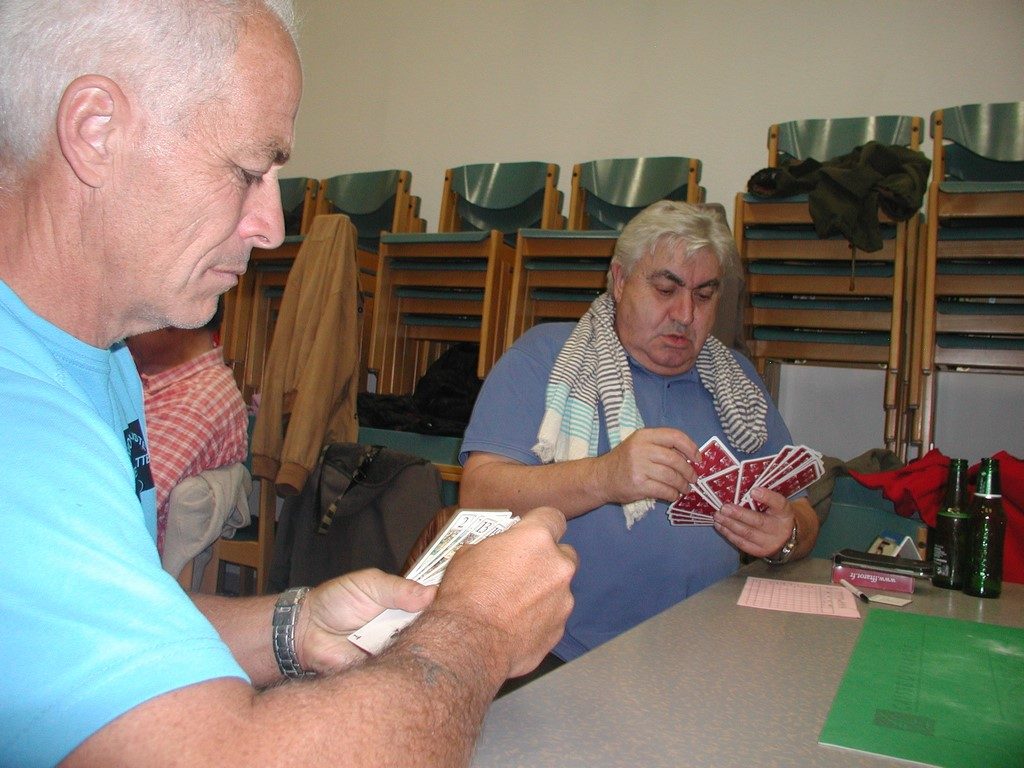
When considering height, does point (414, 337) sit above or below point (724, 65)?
below

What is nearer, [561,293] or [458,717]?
[458,717]

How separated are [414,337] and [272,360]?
1.10 meters

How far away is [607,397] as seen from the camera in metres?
1.91

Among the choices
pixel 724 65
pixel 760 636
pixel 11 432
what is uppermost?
pixel 724 65

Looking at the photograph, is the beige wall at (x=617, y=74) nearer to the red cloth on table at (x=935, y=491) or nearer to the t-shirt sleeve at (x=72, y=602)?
the red cloth on table at (x=935, y=491)

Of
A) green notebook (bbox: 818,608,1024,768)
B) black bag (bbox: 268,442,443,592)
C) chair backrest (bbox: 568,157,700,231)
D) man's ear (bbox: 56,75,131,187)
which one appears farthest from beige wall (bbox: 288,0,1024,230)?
man's ear (bbox: 56,75,131,187)

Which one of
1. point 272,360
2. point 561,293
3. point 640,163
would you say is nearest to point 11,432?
point 272,360

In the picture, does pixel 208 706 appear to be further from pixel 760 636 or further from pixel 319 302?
pixel 319 302

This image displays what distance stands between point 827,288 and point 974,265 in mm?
577

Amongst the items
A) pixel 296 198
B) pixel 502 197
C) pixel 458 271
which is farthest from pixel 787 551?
pixel 296 198

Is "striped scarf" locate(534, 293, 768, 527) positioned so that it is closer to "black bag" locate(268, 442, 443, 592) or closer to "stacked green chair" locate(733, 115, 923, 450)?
"black bag" locate(268, 442, 443, 592)

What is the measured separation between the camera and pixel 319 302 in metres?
3.39

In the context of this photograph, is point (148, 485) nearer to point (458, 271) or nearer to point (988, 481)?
point (988, 481)

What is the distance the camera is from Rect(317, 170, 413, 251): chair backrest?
4.70 meters
